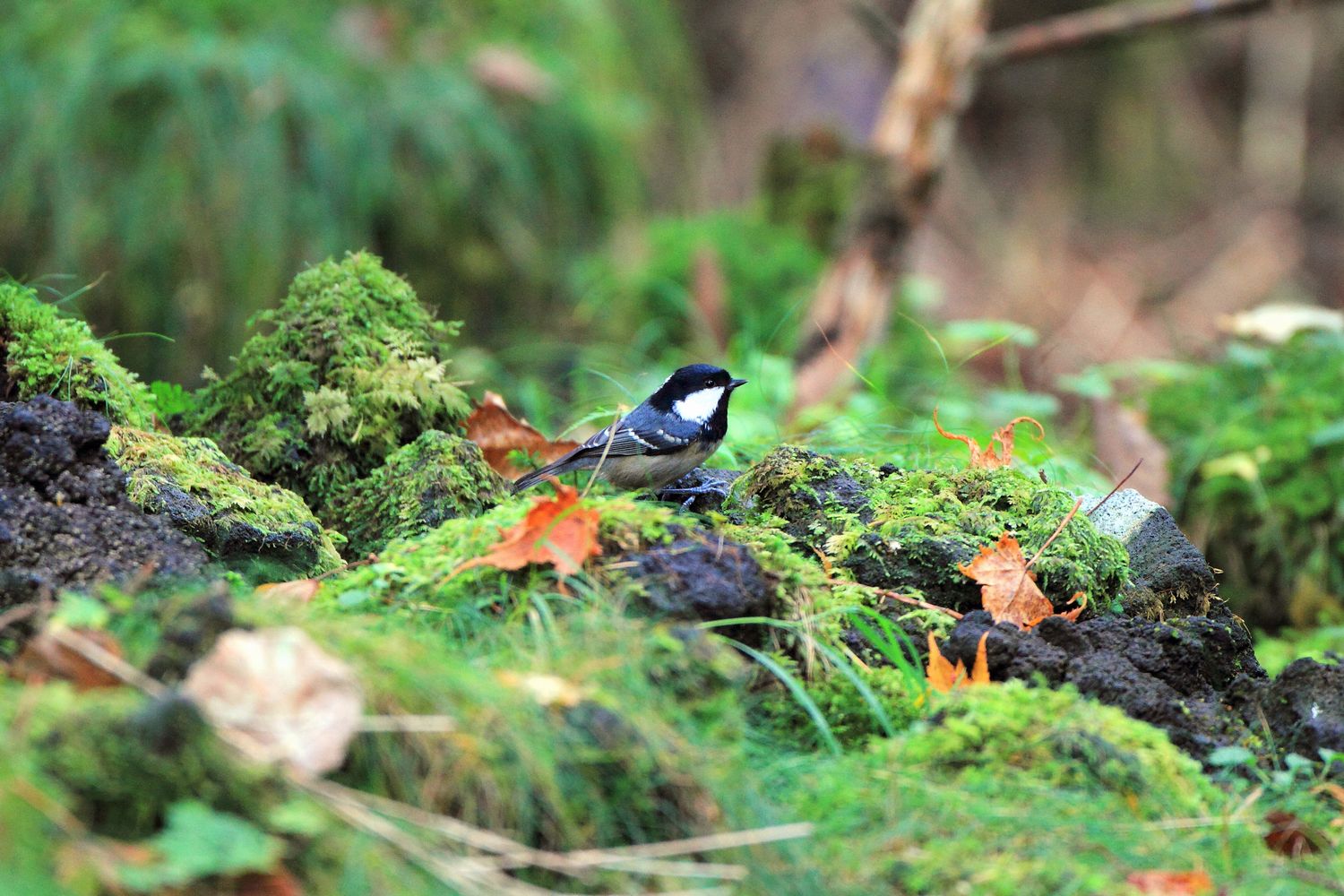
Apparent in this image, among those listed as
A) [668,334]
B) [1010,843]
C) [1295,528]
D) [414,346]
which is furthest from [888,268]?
[1010,843]

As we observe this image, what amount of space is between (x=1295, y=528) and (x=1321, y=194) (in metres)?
7.84

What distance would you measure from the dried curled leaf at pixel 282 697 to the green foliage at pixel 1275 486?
386 centimetres

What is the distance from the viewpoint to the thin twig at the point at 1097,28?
5.85 m

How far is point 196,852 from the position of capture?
1423mm

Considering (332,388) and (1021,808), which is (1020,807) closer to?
(1021,808)

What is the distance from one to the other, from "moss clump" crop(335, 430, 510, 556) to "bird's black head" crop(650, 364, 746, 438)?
61cm

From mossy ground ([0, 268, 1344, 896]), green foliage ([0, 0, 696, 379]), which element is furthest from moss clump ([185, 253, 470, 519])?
green foliage ([0, 0, 696, 379])

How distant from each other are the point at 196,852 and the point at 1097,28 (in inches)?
229

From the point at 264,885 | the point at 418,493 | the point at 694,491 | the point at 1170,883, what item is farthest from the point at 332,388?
the point at 1170,883

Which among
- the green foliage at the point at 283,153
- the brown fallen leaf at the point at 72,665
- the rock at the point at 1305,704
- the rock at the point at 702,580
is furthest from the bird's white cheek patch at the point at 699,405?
the green foliage at the point at 283,153

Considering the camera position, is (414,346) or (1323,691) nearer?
(1323,691)

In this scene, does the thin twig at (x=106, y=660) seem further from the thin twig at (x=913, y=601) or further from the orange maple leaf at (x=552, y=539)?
the thin twig at (x=913, y=601)

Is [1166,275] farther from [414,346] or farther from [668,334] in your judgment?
[414,346]

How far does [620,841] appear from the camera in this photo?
1.78 meters
